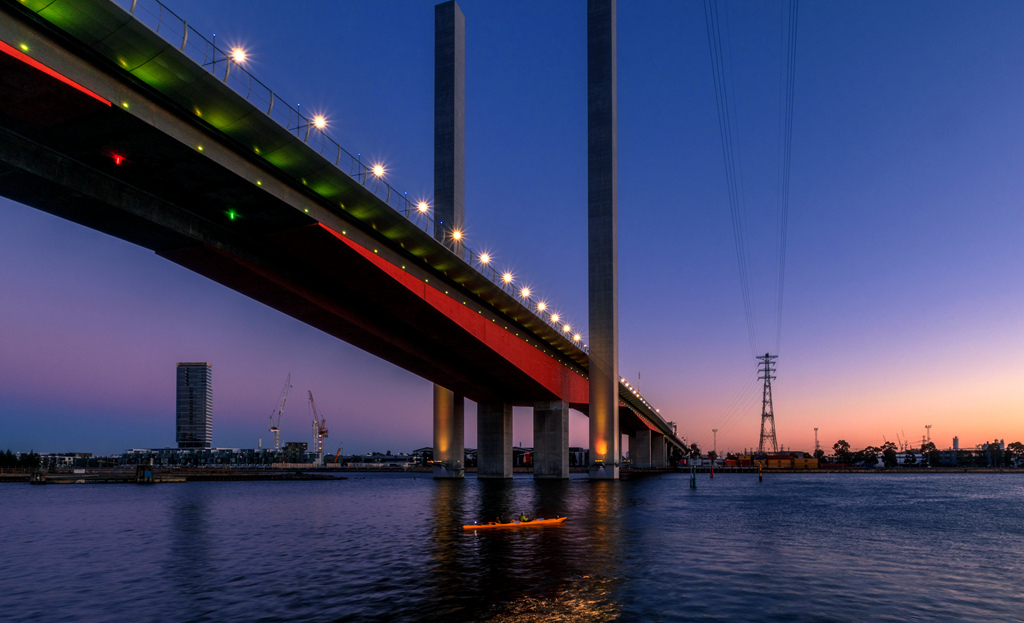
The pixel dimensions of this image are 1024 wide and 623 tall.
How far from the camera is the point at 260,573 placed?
1040 inches

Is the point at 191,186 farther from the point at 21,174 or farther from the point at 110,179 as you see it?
the point at 21,174

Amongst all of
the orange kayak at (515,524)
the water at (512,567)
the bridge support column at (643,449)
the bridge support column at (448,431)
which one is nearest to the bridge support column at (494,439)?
the bridge support column at (448,431)

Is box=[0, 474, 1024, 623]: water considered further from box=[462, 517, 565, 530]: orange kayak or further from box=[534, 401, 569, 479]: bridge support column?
box=[534, 401, 569, 479]: bridge support column

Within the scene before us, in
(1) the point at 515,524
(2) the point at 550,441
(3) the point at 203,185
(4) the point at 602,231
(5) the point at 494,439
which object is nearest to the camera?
(3) the point at 203,185

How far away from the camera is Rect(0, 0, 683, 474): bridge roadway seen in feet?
90.3

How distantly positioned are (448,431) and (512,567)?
2832 inches

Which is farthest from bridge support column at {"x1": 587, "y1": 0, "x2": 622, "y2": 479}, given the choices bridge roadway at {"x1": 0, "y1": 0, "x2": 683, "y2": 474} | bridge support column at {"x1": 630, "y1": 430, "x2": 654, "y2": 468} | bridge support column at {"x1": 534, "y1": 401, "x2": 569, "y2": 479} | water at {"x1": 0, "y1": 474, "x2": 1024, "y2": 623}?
bridge support column at {"x1": 630, "y1": 430, "x2": 654, "y2": 468}

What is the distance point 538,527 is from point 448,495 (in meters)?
31.2

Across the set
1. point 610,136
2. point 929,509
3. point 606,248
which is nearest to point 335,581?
point 929,509

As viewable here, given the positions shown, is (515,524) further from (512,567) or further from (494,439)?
(494,439)

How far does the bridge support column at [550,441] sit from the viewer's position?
9819 centimetres

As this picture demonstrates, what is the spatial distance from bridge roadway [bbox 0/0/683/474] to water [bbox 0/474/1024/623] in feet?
56.0

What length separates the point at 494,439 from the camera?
101938 millimetres

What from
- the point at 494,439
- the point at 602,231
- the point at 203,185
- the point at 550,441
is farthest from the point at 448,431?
the point at 203,185
